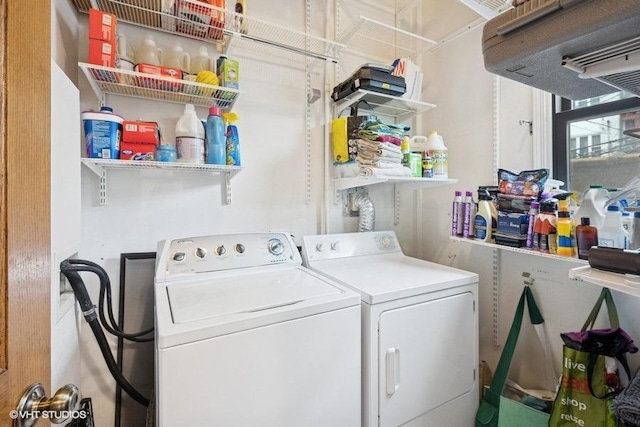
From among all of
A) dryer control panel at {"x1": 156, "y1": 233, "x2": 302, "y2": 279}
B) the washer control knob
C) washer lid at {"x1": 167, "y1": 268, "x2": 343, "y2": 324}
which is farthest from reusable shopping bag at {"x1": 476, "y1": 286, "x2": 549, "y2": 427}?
the washer control knob

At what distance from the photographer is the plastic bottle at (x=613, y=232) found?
1211 mm

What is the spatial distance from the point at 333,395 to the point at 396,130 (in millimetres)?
1527

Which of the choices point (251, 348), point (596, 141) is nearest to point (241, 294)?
point (251, 348)

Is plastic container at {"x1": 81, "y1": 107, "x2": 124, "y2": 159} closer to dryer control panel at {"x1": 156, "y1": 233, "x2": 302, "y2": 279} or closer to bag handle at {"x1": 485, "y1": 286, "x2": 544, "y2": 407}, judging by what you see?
dryer control panel at {"x1": 156, "y1": 233, "x2": 302, "y2": 279}

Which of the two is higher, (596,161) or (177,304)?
(596,161)

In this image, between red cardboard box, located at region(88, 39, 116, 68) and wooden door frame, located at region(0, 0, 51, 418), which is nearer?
wooden door frame, located at region(0, 0, 51, 418)

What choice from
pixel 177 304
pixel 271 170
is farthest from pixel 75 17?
pixel 177 304

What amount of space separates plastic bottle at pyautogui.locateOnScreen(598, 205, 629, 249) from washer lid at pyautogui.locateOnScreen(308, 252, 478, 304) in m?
0.57

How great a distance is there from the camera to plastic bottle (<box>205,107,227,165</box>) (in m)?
Answer: 1.59

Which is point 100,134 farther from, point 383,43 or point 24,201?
point 383,43

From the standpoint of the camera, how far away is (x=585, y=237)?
1.28 metres

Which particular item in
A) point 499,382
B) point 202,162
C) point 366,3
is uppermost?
point 366,3

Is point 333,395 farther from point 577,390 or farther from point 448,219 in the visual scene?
point 448,219

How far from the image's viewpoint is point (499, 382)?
1774 mm
